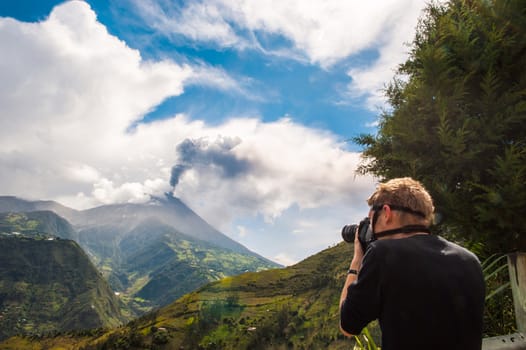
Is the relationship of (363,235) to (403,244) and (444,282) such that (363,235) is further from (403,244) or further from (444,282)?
(444,282)

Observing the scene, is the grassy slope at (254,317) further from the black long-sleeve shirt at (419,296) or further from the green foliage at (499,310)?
the black long-sleeve shirt at (419,296)

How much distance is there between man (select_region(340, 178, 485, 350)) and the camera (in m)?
1.99

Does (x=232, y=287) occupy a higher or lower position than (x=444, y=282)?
higher

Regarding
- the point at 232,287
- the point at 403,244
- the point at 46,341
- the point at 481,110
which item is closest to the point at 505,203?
the point at 481,110

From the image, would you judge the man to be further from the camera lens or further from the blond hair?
the camera lens

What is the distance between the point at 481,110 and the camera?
4738 mm

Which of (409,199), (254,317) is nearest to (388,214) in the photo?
(409,199)

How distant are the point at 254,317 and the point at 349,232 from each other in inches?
4724

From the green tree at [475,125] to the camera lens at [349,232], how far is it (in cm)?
226

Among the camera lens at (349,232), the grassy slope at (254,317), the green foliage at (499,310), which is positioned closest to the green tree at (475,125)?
the green foliage at (499,310)

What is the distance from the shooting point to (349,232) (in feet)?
9.52

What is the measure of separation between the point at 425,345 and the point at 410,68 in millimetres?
6282

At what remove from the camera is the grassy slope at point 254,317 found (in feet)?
286

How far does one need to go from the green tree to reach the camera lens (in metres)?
2.26
